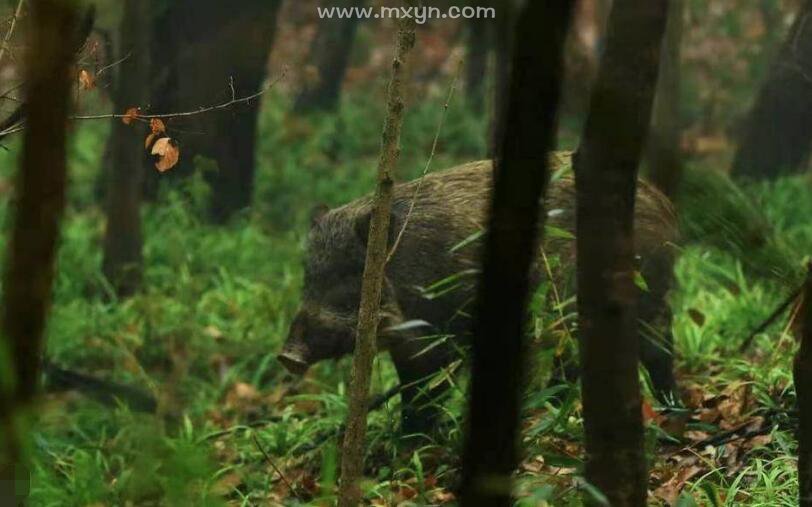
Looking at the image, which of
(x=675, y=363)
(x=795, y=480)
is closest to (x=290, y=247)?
(x=675, y=363)

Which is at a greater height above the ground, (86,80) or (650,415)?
(86,80)

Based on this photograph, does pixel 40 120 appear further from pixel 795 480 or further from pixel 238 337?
pixel 238 337

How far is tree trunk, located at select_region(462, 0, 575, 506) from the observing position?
2.09 meters

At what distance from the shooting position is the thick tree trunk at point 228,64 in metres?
9.41

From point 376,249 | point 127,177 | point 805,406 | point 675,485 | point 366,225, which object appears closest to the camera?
point 805,406

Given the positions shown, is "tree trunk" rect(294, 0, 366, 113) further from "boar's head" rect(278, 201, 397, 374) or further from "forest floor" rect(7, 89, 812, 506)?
"boar's head" rect(278, 201, 397, 374)

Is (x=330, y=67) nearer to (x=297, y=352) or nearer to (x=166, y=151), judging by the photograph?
(x=297, y=352)

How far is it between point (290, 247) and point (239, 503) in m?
4.50

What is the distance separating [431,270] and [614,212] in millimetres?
2756

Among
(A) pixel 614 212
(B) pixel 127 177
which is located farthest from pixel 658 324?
(B) pixel 127 177

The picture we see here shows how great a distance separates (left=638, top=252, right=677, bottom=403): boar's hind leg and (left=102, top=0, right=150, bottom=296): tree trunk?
13.3 ft

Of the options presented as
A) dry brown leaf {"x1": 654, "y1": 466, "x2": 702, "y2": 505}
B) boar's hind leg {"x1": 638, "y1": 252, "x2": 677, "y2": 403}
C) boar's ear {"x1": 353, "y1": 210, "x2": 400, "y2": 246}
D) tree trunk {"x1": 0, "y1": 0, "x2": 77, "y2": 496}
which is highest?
tree trunk {"x1": 0, "y1": 0, "x2": 77, "y2": 496}

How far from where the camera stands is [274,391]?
684cm

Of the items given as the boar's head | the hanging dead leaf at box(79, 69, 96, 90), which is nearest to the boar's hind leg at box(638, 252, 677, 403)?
the boar's head
